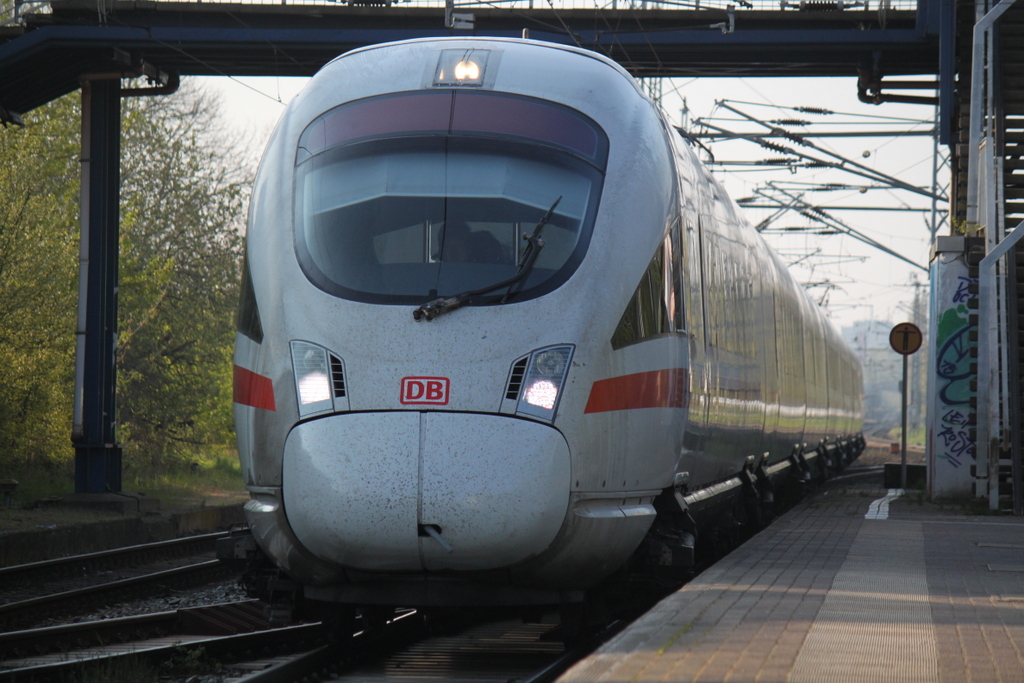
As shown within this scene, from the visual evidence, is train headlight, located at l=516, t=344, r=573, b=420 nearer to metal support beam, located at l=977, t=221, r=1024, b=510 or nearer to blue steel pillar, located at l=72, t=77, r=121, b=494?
metal support beam, located at l=977, t=221, r=1024, b=510

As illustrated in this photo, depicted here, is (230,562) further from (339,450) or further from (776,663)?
(776,663)

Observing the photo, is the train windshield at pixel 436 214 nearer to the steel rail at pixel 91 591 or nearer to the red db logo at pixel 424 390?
the red db logo at pixel 424 390

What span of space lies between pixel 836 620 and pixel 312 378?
2.63 metres

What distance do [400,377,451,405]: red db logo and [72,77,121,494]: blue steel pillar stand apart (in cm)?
1144

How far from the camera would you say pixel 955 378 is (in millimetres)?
15305

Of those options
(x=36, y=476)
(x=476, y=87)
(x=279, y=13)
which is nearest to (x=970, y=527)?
(x=476, y=87)

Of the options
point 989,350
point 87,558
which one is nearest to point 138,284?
point 87,558

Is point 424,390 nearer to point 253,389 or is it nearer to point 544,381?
point 544,381

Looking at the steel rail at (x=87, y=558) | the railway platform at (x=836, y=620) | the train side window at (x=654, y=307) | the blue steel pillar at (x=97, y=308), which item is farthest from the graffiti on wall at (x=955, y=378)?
the blue steel pillar at (x=97, y=308)

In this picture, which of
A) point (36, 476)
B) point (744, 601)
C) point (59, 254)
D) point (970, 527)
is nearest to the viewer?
point (744, 601)

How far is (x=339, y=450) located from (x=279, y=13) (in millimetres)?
12064

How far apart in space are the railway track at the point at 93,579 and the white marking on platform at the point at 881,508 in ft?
21.2

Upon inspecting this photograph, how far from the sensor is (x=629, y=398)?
633 centimetres

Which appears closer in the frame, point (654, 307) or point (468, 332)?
point (468, 332)
